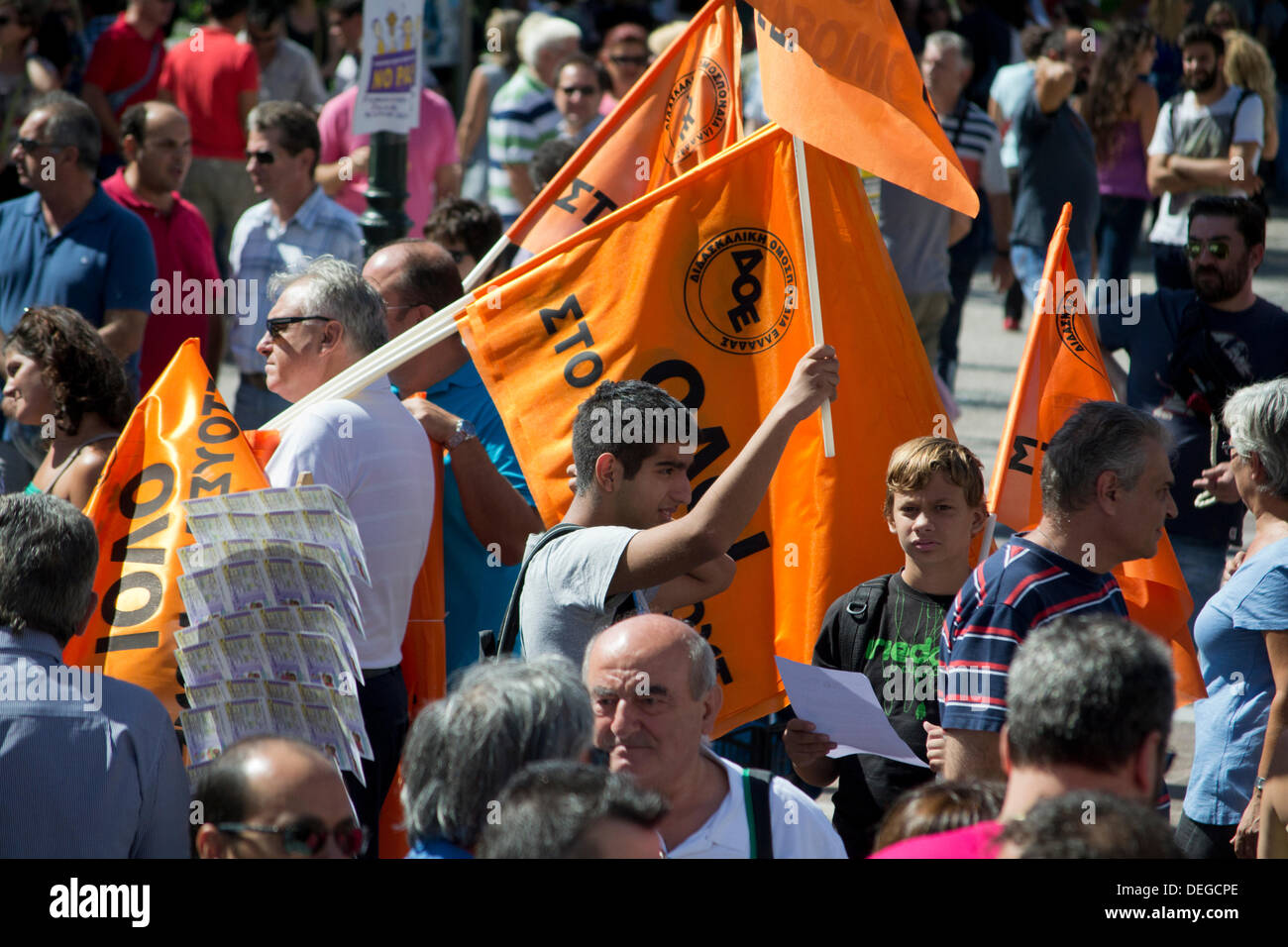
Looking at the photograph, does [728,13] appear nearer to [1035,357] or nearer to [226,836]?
[1035,357]

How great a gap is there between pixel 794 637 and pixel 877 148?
1.39 meters

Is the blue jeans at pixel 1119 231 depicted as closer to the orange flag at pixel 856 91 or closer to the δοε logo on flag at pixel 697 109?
the δοε logo on flag at pixel 697 109

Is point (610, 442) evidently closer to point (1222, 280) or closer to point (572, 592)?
point (572, 592)

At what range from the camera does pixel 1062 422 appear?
458 cm

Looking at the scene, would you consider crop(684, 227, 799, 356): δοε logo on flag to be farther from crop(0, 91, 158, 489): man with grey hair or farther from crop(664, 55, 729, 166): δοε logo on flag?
crop(0, 91, 158, 489): man with grey hair

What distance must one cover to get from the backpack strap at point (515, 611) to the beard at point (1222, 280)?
3.19m

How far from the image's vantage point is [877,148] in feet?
14.2

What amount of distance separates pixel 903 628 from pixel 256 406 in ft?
12.7

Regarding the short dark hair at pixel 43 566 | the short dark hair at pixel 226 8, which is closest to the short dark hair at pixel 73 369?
the short dark hair at pixel 43 566

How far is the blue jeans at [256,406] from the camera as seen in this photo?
22.9ft

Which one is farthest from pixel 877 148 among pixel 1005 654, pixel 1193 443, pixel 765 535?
pixel 1193 443

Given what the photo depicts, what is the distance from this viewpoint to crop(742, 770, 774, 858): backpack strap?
9.91 ft

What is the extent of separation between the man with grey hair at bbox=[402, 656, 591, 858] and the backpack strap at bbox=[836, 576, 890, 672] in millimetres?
1520

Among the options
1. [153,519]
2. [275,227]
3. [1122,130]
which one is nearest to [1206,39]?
[1122,130]
